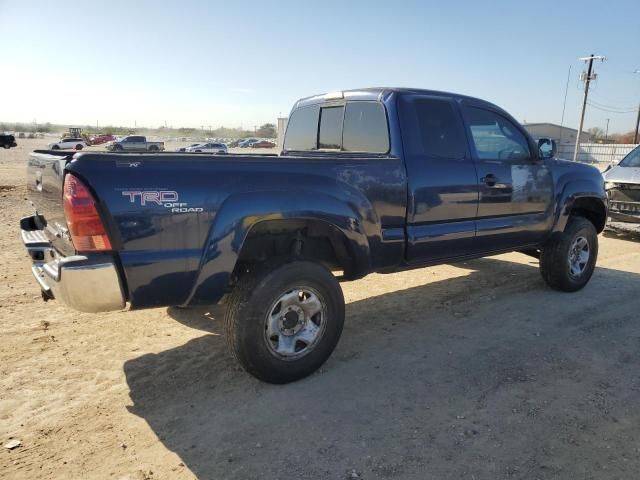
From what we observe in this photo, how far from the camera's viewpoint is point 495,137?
4840 mm

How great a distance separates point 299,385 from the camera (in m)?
3.41

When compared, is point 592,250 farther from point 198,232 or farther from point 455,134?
point 198,232

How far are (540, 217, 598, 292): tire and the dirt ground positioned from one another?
53 cm

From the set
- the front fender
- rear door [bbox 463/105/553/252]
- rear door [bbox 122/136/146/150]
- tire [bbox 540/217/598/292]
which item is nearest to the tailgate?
the front fender

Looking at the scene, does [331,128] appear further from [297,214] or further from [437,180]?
[297,214]

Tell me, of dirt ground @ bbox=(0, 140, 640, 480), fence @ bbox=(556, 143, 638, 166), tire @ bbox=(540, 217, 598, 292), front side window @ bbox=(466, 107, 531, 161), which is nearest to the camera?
dirt ground @ bbox=(0, 140, 640, 480)

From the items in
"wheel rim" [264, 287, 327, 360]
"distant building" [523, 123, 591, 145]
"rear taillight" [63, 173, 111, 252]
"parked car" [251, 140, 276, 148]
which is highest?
"distant building" [523, 123, 591, 145]

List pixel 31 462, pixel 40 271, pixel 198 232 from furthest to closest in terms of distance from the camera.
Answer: pixel 40 271
pixel 198 232
pixel 31 462

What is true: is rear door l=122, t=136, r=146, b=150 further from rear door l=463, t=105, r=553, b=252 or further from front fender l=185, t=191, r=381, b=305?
rear door l=463, t=105, r=553, b=252

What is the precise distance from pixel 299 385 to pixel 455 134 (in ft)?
8.49

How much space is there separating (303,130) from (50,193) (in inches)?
107

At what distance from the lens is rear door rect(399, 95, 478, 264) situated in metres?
4.02

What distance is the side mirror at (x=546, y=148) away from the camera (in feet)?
17.0

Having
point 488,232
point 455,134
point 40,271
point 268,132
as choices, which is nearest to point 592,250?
point 488,232
